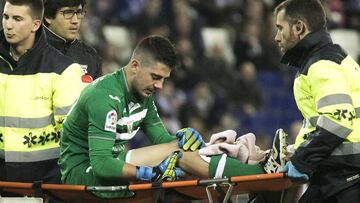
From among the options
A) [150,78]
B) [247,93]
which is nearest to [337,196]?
[150,78]

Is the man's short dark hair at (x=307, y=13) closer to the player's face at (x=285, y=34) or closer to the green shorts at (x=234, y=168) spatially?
the player's face at (x=285, y=34)

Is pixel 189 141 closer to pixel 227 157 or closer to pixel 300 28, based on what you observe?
pixel 227 157

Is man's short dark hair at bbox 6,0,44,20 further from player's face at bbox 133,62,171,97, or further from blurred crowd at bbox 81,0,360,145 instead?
blurred crowd at bbox 81,0,360,145

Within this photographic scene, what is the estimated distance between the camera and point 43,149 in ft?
19.6

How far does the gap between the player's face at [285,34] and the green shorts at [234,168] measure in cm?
64

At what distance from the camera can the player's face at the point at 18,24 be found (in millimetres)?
6000

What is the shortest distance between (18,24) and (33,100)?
0.44 m

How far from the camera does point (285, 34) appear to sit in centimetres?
573

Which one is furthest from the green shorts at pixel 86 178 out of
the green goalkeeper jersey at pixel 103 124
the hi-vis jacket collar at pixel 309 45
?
the hi-vis jacket collar at pixel 309 45

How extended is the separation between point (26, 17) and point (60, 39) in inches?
28.1

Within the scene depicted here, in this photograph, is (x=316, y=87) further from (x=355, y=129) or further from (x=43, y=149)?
(x=43, y=149)

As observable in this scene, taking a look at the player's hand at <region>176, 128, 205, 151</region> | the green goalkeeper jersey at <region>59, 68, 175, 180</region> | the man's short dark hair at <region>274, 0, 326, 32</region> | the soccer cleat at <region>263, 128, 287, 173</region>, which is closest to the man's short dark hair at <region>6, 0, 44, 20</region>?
the green goalkeeper jersey at <region>59, 68, 175, 180</region>

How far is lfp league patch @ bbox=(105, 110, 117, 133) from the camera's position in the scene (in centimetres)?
567

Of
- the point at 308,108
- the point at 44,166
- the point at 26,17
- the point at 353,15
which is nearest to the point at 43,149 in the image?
the point at 44,166
